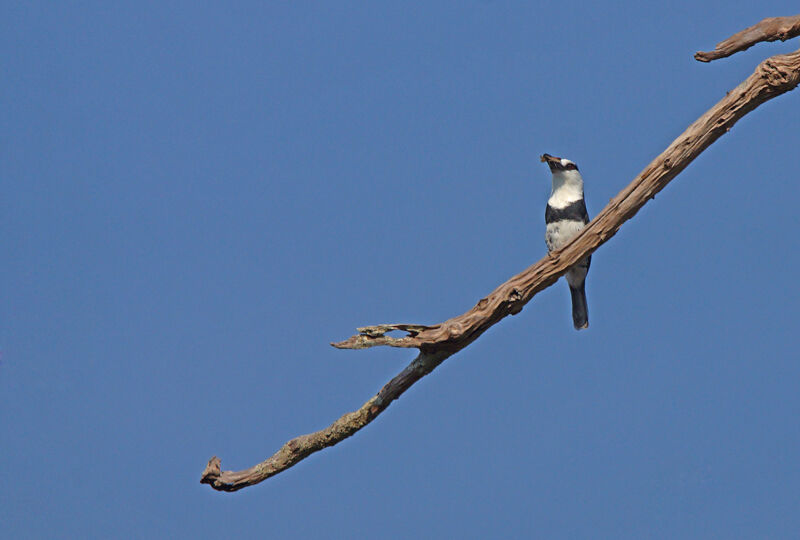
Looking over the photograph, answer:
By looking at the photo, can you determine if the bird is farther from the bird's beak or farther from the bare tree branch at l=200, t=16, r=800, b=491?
the bare tree branch at l=200, t=16, r=800, b=491

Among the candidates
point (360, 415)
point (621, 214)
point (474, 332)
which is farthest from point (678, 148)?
point (360, 415)

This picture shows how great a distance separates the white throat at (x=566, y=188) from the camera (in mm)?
6035

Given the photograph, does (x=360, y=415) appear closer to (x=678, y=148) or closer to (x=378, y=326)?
(x=378, y=326)

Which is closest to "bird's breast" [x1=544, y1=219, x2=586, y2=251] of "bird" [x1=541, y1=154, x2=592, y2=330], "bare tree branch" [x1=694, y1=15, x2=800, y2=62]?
"bird" [x1=541, y1=154, x2=592, y2=330]

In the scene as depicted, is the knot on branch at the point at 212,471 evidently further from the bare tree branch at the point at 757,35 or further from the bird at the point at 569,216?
the bare tree branch at the point at 757,35

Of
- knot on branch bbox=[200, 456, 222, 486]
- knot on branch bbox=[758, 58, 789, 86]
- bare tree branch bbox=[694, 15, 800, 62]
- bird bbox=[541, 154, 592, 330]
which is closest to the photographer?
knot on branch bbox=[758, 58, 789, 86]

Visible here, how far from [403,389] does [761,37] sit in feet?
8.20

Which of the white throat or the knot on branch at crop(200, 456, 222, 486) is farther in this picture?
the white throat

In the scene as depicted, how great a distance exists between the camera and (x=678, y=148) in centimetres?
417

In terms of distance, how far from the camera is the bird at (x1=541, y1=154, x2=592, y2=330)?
5977mm

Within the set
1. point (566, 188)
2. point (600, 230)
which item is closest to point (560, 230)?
point (566, 188)

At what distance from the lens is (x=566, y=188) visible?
6078 millimetres

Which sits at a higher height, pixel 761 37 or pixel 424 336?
pixel 761 37

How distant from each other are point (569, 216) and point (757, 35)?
6.13ft
